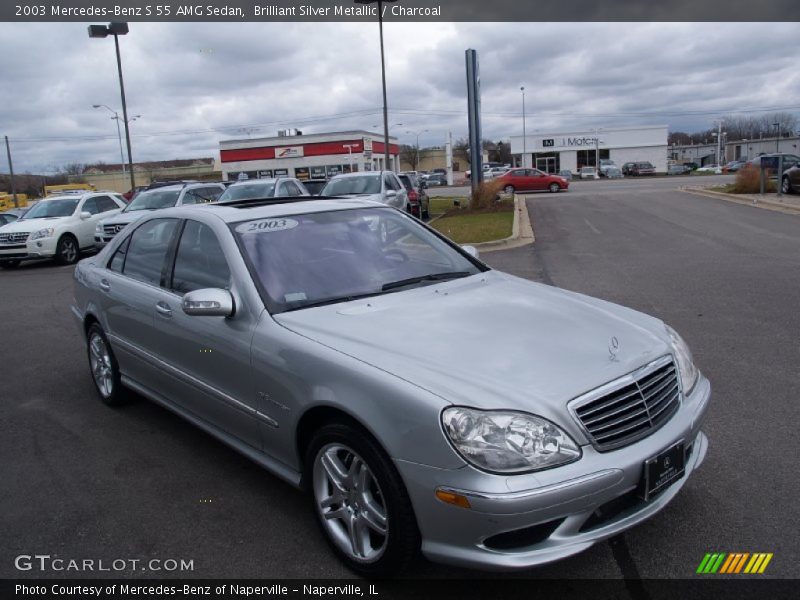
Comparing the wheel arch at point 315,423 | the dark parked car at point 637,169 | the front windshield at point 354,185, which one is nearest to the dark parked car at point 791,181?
the front windshield at point 354,185

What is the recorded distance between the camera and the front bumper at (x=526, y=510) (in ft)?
8.27

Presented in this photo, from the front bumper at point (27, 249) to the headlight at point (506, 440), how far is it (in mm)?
15951

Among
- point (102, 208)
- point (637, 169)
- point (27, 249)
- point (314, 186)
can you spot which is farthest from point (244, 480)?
point (637, 169)

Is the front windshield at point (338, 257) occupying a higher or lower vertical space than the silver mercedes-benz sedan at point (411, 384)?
higher

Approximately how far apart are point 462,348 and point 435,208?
26.9m

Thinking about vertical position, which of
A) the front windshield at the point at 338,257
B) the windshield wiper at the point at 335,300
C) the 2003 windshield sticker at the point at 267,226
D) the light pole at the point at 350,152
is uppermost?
the light pole at the point at 350,152

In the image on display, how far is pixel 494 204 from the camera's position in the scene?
82.4 feet

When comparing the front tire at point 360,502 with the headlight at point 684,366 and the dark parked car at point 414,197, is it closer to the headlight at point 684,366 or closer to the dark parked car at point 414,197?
the headlight at point 684,366

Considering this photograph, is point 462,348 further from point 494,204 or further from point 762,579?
point 494,204

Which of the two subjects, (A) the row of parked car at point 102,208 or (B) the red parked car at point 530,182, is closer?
(A) the row of parked car at point 102,208

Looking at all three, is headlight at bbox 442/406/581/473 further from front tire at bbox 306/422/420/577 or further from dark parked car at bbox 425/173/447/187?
dark parked car at bbox 425/173/447/187

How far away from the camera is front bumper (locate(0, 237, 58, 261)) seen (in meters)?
15.8

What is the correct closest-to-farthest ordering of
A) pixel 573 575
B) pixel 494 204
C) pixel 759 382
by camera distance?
1. pixel 573 575
2. pixel 759 382
3. pixel 494 204

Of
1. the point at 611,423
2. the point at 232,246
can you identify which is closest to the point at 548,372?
the point at 611,423
